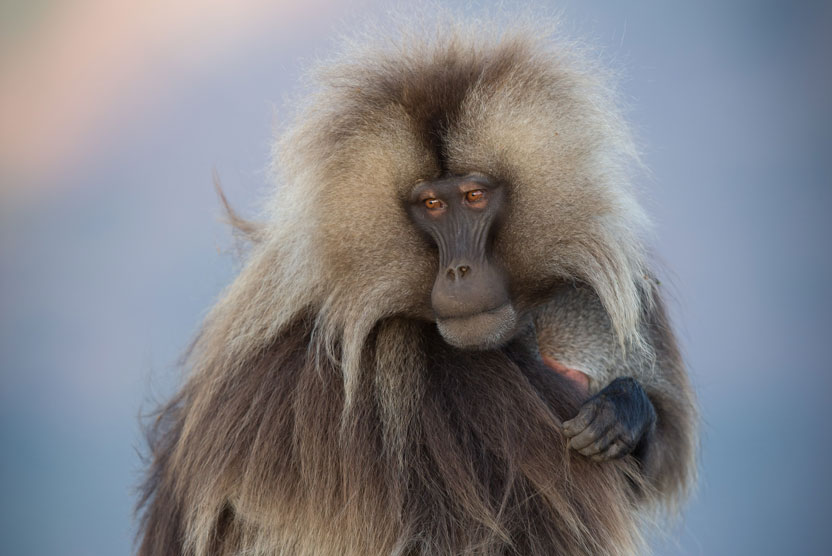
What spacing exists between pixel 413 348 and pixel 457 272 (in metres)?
0.21

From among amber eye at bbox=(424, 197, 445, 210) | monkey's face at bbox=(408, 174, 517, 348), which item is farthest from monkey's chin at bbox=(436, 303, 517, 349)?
amber eye at bbox=(424, 197, 445, 210)

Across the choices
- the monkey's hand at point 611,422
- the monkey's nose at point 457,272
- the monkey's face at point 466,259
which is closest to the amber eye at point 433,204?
the monkey's face at point 466,259

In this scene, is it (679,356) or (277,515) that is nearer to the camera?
(277,515)

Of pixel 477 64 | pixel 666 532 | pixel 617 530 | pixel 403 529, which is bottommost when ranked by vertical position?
pixel 666 532

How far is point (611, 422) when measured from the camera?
2.06 meters

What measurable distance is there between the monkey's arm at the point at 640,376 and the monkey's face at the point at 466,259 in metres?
0.26

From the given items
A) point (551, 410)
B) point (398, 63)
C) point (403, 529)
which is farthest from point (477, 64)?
point (403, 529)

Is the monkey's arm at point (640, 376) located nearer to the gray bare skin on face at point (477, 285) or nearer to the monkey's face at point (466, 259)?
the gray bare skin on face at point (477, 285)

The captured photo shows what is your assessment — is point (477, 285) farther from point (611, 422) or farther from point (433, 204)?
point (611, 422)

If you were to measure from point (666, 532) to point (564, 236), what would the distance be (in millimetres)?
972

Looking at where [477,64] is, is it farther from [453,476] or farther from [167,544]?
[167,544]

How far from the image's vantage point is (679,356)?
241 cm

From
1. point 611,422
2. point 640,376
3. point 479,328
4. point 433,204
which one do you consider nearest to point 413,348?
point 479,328

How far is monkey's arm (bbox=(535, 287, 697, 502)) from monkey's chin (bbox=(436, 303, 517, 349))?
25 cm
